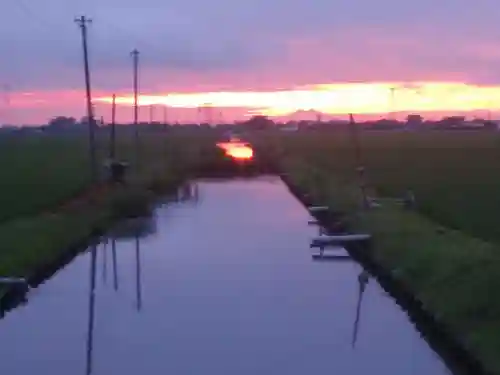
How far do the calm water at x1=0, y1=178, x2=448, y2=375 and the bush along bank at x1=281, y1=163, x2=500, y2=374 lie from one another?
25 centimetres

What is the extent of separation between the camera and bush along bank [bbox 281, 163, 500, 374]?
9.80m

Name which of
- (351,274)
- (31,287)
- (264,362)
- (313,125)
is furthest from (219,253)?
(313,125)

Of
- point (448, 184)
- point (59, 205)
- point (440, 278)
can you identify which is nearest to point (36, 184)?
point (59, 205)

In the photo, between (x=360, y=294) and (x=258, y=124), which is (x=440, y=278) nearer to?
(x=360, y=294)

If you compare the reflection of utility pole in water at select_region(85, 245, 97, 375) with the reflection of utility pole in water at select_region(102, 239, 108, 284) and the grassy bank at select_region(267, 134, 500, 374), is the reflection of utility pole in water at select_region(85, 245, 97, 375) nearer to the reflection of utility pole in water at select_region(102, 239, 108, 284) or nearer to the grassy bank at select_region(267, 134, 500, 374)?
the reflection of utility pole in water at select_region(102, 239, 108, 284)

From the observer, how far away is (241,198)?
3169cm

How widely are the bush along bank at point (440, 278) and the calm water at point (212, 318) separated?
25 centimetres

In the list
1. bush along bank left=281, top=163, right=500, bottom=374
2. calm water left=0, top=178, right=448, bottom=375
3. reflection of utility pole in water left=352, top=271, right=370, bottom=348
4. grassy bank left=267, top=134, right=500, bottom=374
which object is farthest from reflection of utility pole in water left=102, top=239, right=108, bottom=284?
grassy bank left=267, top=134, right=500, bottom=374

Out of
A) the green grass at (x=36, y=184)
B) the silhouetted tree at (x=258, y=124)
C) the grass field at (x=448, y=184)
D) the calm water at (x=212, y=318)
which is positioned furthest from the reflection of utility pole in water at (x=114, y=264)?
the silhouetted tree at (x=258, y=124)

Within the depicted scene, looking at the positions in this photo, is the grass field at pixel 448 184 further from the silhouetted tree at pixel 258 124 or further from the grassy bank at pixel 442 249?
the silhouetted tree at pixel 258 124

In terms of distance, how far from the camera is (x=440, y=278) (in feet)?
41.3

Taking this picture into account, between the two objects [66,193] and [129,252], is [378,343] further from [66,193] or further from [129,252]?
[66,193]

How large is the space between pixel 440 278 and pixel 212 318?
2905mm

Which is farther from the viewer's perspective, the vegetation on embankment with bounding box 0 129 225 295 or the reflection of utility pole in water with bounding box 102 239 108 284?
the vegetation on embankment with bounding box 0 129 225 295
